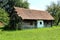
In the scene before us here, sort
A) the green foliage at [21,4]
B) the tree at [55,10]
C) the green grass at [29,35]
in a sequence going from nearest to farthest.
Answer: the green grass at [29,35] → the tree at [55,10] → the green foliage at [21,4]

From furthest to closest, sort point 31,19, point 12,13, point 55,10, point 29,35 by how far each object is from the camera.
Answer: point 55,10 → point 12,13 → point 31,19 → point 29,35

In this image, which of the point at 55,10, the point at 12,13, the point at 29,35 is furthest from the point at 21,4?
the point at 29,35

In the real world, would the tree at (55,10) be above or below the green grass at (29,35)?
below

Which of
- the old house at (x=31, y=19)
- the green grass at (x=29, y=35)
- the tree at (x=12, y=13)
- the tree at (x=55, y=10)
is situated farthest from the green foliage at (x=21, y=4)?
the green grass at (x=29, y=35)

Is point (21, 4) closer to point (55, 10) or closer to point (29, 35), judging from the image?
point (55, 10)

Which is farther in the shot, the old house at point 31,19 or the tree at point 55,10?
the tree at point 55,10

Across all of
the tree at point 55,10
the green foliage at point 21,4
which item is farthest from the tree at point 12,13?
the tree at point 55,10

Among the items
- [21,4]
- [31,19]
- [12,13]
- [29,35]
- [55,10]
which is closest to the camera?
[29,35]

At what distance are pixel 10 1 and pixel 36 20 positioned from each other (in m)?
28.5

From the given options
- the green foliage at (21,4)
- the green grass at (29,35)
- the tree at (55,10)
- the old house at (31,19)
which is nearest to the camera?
the green grass at (29,35)

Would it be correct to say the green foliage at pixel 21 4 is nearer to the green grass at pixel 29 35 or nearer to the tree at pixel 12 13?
the tree at pixel 12 13

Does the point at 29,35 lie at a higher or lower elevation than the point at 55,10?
higher

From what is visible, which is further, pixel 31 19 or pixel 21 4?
pixel 21 4

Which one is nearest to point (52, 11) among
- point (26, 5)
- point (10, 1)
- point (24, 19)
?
point (26, 5)
